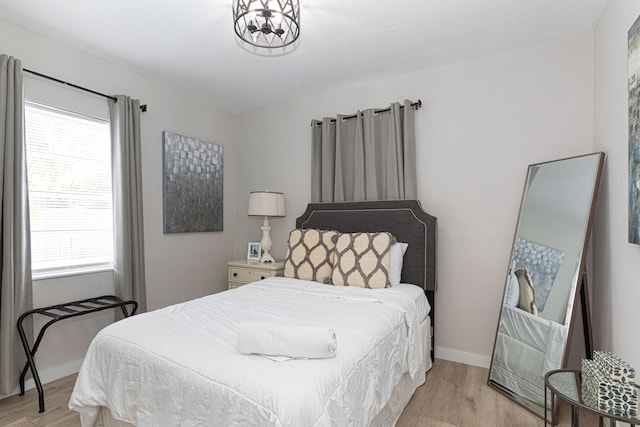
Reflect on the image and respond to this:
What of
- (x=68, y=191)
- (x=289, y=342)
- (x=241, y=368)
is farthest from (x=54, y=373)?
(x=289, y=342)

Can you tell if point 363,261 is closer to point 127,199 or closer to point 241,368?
point 241,368

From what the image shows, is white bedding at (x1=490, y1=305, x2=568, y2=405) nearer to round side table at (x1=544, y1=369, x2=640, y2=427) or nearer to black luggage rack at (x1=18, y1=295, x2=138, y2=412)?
round side table at (x1=544, y1=369, x2=640, y2=427)

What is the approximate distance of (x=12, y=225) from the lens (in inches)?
87.7

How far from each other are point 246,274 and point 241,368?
7.36ft

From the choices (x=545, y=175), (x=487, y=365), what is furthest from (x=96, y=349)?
(x=545, y=175)

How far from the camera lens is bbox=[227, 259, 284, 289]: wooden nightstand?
130 inches

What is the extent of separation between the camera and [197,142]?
3.70 metres

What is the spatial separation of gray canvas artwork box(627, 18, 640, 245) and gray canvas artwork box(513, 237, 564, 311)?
0.56 meters

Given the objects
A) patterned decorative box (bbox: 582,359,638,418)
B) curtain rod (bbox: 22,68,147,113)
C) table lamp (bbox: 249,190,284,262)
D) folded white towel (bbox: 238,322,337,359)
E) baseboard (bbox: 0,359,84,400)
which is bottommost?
baseboard (bbox: 0,359,84,400)

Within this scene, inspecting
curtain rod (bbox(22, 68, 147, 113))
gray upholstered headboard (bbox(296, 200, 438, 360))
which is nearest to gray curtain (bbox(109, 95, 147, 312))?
curtain rod (bbox(22, 68, 147, 113))

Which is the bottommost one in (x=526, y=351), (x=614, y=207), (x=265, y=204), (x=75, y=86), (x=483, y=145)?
(x=526, y=351)

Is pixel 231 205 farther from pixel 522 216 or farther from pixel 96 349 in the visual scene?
pixel 522 216

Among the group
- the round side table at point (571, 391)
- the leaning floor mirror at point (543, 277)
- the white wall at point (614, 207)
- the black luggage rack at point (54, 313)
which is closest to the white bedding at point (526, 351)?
the leaning floor mirror at point (543, 277)

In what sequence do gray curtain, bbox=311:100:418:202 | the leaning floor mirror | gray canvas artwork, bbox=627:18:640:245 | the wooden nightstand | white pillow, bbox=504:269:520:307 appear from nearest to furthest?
gray canvas artwork, bbox=627:18:640:245
the leaning floor mirror
white pillow, bbox=504:269:520:307
gray curtain, bbox=311:100:418:202
the wooden nightstand
